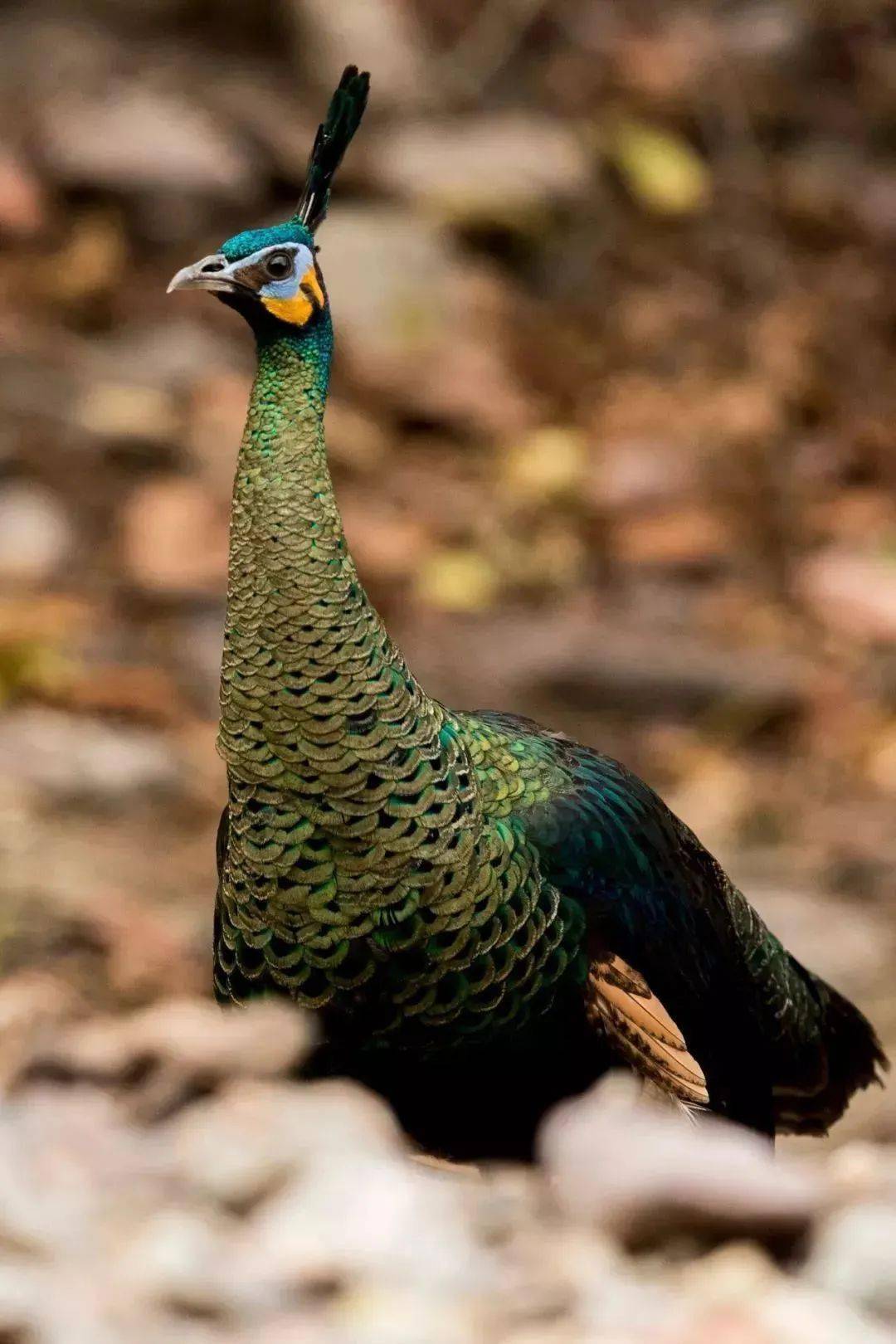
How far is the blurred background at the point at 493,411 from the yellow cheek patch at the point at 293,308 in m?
2.17

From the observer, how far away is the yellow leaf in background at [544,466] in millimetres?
7875

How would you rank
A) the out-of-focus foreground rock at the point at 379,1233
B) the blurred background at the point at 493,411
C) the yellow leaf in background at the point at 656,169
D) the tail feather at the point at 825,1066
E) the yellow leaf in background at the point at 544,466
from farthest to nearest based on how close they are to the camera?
the yellow leaf in background at the point at 656,169
the yellow leaf in background at the point at 544,466
the blurred background at the point at 493,411
the tail feather at the point at 825,1066
the out-of-focus foreground rock at the point at 379,1233

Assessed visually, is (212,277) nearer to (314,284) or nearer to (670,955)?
(314,284)

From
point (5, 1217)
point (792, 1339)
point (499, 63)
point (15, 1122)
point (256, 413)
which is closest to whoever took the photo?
point (792, 1339)

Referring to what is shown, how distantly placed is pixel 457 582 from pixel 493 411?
114cm

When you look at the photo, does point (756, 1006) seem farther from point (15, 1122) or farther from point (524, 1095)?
point (15, 1122)

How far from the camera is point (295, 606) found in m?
2.77

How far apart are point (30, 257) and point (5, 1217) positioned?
694 cm

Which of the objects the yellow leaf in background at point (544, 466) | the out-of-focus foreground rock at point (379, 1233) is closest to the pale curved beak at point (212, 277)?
the out-of-focus foreground rock at point (379, 1233)

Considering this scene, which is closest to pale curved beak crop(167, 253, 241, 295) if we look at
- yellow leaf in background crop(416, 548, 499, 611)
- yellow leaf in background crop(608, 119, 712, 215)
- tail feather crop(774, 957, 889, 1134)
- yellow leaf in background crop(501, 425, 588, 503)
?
tail feather crop(774, 957, 889, 1134)

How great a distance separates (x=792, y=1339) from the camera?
192 cm

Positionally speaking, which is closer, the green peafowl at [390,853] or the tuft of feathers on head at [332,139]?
the green peafowl at [390,853]

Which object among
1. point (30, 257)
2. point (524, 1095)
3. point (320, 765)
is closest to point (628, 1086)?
point (524, 1095)

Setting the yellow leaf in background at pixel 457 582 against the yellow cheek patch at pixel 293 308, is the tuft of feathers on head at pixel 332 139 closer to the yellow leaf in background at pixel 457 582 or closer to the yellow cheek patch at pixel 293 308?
the yellow cheek patch at pixel 293 308
